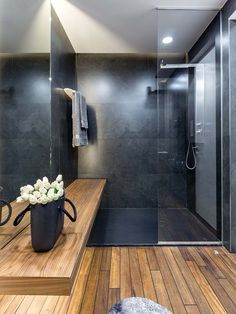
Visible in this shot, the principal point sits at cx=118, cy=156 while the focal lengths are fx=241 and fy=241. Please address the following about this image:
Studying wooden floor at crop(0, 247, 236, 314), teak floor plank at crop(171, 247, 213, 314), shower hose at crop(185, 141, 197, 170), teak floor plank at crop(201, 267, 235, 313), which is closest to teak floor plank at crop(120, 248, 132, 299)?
wooden floor at crop(0, 247, 236, 314)

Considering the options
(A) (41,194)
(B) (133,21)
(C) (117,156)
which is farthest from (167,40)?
(A) (41,194)

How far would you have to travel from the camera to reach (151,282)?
202 centimetres

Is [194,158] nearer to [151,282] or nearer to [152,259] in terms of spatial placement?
[152,259]

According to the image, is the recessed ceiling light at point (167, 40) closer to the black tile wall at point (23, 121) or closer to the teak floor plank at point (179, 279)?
the black tile wall at point (23, 121)

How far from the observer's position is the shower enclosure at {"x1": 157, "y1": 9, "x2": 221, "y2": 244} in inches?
112

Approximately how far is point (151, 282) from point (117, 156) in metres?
2.33

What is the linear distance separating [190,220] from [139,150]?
140 centimetres

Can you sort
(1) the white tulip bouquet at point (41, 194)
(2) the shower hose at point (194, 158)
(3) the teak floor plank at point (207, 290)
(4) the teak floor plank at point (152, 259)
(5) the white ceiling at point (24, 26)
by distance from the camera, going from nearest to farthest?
(1) the white tulip bouquet at point (41, 194) < (5) the white ceiling at point (24, 26) < (3) the teak floor plank at point (207, 290) < (4) the teak floor plank at point (152, 259) < (2) the shower hose at point (194, 158)

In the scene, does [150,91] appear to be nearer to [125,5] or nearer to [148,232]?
[125,5]

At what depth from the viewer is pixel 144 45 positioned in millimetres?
3662

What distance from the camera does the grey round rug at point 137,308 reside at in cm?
121

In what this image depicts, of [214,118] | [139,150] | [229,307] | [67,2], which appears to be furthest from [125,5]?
[229,307]

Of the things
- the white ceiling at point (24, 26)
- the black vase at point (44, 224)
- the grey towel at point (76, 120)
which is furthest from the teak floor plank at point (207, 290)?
the white ceiling at point (24, 26)

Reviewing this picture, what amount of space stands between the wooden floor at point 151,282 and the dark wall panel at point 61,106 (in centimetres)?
109
